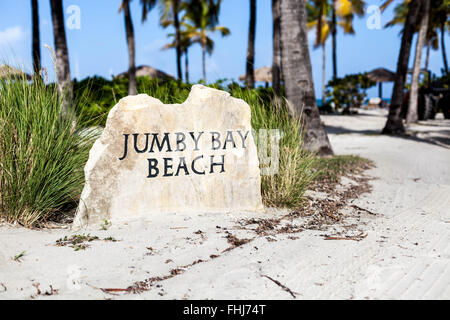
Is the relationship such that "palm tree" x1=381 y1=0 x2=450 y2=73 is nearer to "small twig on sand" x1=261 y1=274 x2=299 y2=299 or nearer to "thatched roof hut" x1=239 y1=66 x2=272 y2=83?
"thatched roof hut" x1=239 y1=66 x2=272 y2=83

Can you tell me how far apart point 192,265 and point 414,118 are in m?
14.0

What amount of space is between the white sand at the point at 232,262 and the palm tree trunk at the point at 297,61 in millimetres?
3356

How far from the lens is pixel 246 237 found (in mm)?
3238

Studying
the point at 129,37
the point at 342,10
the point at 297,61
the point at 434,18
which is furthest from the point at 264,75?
the point at 297,61

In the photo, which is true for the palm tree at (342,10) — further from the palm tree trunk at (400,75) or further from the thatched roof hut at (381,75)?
the palm tree trunk at (400,75)

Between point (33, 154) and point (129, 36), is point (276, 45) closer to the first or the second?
point (129, 36)

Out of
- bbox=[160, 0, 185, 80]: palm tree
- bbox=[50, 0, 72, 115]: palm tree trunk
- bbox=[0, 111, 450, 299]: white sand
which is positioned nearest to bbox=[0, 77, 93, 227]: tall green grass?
bbox=[0, 111, 450, 299]: white sand

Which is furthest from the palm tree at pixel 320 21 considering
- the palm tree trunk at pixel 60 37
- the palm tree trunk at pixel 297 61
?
the palm tree trunk at pixel 297 61

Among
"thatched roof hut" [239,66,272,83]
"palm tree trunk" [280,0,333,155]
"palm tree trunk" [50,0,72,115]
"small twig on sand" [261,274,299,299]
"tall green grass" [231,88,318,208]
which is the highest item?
"thatched roof hut" [239,66,272,83]

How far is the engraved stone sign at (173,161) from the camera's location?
345 centimetres

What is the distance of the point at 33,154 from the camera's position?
3318 millimetres

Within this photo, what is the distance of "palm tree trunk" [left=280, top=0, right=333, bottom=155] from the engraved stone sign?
3118 mm

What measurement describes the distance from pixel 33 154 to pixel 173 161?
3.70ft

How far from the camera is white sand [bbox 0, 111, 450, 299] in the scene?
2328 mm
